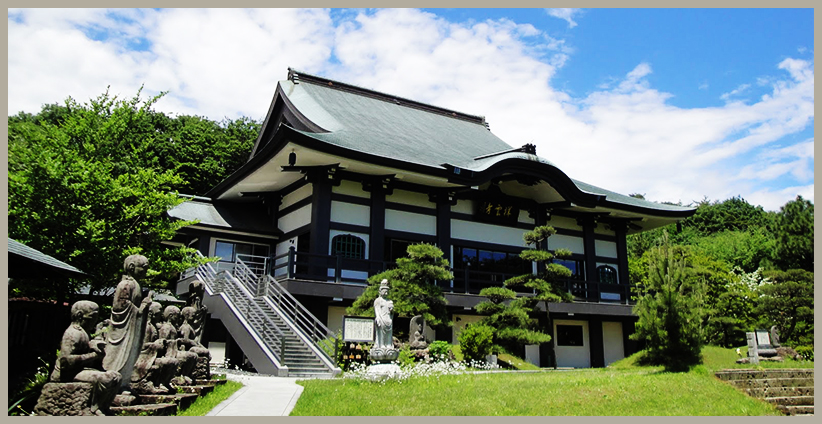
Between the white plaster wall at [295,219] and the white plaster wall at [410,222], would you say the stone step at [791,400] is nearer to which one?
the white plaster wall at [410,222]

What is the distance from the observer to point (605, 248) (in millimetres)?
25969

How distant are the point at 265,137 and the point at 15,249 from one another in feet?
56.9

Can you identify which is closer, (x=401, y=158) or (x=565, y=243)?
(x=401, y=158)

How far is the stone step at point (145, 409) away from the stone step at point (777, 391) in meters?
10.8

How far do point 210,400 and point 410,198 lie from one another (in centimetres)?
1329

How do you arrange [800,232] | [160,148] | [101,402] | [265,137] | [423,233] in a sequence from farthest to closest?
1. [160,148]
2. [265,137]
3. [800,232]
4. [423,233]
5. [101,402]

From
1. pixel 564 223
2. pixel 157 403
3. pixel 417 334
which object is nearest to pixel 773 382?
pixel 417 334

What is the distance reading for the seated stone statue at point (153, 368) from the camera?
7793 millimetres

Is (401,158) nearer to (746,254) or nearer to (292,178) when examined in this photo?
(292,178)

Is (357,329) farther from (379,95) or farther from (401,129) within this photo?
(379,95)

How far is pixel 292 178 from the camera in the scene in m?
21.1

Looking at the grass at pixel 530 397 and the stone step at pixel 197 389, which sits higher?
the stone step at pixel 197 389

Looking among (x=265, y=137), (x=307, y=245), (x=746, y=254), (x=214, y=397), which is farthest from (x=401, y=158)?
(x=746, y=254)

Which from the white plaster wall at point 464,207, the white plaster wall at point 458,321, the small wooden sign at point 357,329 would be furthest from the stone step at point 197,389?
the white plaster wall at point 464,207
